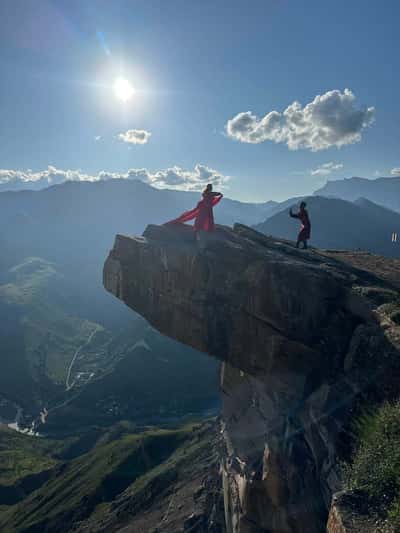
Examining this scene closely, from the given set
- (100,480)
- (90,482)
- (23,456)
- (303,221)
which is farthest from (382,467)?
(23,456)

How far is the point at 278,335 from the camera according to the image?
2119 cm

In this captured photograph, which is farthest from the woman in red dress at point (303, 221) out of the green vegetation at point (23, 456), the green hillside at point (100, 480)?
the green vegetation at point (23, 456)

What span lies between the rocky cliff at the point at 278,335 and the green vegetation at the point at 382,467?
2611mm

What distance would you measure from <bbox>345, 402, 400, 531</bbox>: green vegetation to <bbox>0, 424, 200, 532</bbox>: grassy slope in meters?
91.3

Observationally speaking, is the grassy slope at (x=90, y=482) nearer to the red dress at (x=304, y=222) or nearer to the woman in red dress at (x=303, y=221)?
the woman in red dress at (x=303, y=221)

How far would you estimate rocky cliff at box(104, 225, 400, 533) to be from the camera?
1720 cm

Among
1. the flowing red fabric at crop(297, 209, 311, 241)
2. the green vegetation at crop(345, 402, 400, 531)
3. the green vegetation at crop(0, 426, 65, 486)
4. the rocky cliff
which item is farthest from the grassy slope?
the green vegetation at crop(345, 402, 400, 531)

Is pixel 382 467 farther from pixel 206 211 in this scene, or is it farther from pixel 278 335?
pixel 206 211

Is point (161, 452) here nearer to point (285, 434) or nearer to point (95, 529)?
point (95, 529)

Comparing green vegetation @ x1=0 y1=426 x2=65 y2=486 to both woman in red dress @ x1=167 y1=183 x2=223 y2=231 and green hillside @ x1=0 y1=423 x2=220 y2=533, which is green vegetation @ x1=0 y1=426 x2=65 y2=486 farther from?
woman in red dress @ x1=167 y1=183 x2=223 y2=231

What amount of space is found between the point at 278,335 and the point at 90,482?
110883 mm

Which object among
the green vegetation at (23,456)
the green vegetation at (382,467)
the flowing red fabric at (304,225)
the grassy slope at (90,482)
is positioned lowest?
the green vegetation at (23,456)

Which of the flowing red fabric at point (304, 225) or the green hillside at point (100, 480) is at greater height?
the flowing red fabric at point (304, 225)

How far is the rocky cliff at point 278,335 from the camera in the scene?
56.4 ft
